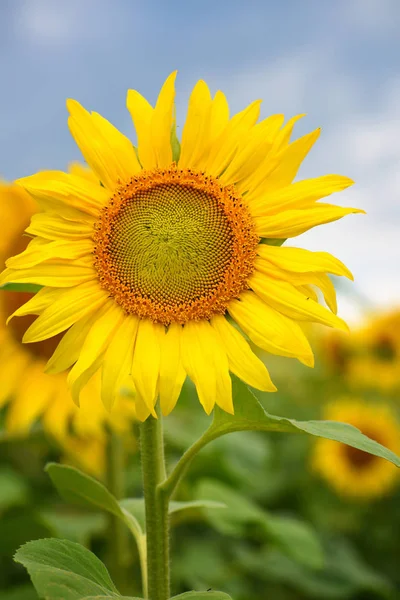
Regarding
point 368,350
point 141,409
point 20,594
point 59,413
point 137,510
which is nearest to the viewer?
point 141,409

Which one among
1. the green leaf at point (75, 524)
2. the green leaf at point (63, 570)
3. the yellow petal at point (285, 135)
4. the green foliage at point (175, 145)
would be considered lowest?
the green leaf at point (75, 524)

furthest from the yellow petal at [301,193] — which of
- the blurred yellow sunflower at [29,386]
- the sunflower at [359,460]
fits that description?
the sunflower at [359,460]

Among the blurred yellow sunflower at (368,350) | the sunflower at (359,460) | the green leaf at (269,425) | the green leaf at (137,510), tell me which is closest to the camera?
the green leaf at (269,425)

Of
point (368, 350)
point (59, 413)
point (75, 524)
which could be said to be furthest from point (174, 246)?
point (368, 350)

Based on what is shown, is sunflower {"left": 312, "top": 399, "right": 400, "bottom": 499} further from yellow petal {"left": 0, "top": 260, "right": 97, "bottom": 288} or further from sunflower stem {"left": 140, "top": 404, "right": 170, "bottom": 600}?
yellow petal {"left": 0, "top": 260, "right": 97, "bottom": 288}

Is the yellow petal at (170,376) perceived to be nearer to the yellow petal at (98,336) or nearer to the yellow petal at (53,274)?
the yellow petal at (98,336)

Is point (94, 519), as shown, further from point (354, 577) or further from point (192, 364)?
point (192, 364)

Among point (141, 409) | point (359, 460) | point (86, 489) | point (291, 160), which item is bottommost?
point (359, 460)

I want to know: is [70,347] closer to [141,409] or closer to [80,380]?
[80,380]
